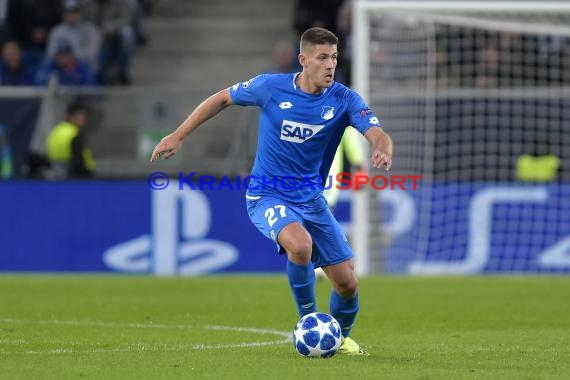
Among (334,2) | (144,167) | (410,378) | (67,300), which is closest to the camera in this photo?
(410,378)

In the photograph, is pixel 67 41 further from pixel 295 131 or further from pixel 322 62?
pixel 322 62

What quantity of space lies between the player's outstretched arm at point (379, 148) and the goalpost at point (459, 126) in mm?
8331

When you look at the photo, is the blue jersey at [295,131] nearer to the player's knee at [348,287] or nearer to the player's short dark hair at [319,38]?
the player's short dark hair at [319,38]

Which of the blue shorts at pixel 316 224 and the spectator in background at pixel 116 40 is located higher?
the spectator in background at pixel 116 40

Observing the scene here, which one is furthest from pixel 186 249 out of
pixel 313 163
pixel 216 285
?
pixel 313 163

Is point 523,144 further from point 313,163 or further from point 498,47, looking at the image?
point 313,163

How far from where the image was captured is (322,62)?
8.25 m

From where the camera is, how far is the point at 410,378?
22.8 ft

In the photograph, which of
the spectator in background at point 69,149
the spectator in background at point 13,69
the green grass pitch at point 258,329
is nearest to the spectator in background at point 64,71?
the spectator in background at point 13,69

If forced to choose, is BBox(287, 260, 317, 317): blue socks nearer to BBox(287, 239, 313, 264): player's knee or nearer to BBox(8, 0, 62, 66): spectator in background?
BBox(287, 239, 313, 264): player's knee

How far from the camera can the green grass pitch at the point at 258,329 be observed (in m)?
7.37

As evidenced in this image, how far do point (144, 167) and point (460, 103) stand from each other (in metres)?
4.71

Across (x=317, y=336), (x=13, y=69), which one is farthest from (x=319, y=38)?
(x=13, y=69)

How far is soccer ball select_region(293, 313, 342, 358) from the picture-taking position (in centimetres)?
784
